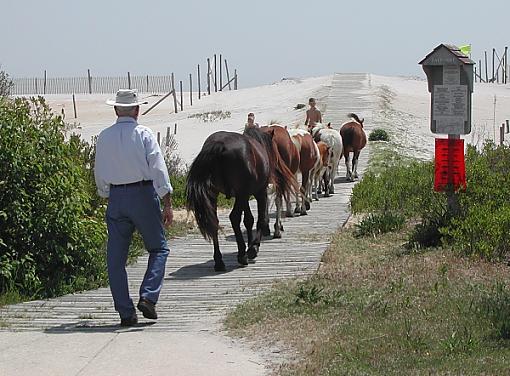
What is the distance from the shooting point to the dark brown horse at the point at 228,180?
39.7ft

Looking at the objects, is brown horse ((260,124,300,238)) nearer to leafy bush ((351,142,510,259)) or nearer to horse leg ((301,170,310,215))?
leafy bush ((351,142,510,259))

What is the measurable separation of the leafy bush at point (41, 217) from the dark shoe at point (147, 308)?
215 cm

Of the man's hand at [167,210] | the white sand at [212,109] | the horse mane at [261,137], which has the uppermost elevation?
the horse mane at [261,137]

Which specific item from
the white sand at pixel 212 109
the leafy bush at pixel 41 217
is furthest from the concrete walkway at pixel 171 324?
the white sand at pixel 212 109

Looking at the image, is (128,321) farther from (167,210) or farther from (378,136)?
(378,136)

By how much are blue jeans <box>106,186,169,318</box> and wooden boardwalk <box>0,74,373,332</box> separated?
324 millimetres

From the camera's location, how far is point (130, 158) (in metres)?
9.57

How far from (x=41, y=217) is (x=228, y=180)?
7.43 feet

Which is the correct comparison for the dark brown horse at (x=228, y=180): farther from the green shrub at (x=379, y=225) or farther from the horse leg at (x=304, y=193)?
the horse leg at (x=304, y=193)

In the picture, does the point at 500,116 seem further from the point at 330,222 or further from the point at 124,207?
the point at 124,207

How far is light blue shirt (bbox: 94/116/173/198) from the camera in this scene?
31.4 feet

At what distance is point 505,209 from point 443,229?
98cm

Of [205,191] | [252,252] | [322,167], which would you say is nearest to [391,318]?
[205,191]

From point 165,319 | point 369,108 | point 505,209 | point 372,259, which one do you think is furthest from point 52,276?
point 369,108
